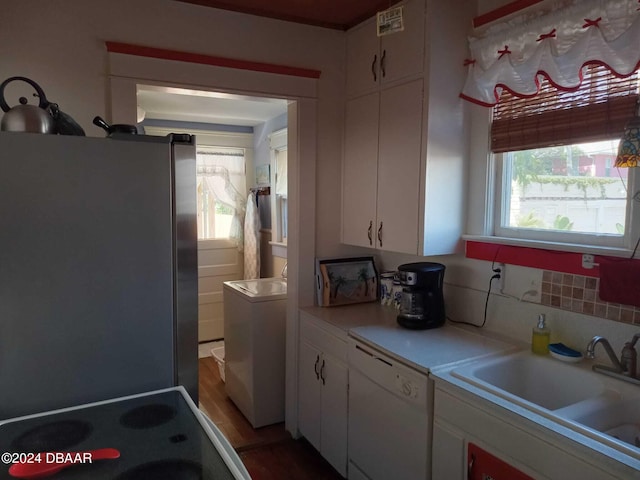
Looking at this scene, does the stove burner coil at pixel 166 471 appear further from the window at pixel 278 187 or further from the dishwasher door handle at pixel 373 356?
the window at pixel 278 187

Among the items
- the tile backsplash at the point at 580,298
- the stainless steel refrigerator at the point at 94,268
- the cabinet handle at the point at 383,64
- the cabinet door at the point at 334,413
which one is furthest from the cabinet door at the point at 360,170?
the stainless steel refrigerator at the point at 94,268

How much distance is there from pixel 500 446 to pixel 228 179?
400 centimetres

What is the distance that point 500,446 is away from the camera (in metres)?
1.38

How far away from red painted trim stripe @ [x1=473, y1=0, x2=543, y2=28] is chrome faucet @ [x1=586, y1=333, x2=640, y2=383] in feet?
4.31

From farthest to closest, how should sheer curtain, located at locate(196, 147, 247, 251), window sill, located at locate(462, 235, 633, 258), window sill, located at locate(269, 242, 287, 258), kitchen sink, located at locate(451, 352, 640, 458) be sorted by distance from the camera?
sheer curtain, located at locate(196, 147, 247, 251)
window sill, located at locate(269, 242, 287, 258)
window sill, located at locate(462, 235, 633, 258)
kitchen sink, located at locate(451, 352, 640, 458)

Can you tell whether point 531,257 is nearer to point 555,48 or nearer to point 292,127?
point 555,48

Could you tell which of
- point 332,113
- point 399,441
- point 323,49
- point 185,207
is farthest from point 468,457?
point 323,49

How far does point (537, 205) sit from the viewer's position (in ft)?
6.50

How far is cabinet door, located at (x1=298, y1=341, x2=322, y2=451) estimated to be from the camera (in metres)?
2.49

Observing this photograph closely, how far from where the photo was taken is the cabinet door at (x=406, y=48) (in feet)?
6.80

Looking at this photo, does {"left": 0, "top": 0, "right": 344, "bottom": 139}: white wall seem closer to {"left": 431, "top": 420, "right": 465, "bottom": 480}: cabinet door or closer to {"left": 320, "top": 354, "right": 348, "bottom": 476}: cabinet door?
{"left": 320, "top": 354, "right": 348, "bottom": 476}: cabinet door

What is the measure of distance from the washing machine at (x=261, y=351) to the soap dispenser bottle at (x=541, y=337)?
154 centimetres

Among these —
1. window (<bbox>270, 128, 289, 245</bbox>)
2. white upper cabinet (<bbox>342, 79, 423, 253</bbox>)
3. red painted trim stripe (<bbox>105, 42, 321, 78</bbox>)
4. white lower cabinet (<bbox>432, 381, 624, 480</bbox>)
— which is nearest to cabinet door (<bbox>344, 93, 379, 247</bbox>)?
white upper cabinet (<bbox>342, 79, 423, 253</bbox>)

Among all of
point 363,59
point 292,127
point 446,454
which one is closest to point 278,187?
point 292,127
